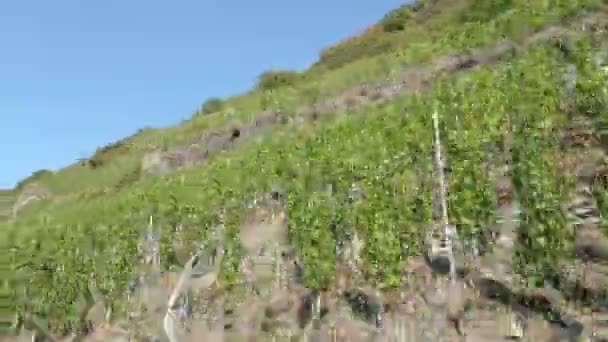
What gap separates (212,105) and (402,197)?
26.6 metres

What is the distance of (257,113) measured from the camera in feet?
79.0

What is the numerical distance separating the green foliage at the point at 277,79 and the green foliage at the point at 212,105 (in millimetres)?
2303

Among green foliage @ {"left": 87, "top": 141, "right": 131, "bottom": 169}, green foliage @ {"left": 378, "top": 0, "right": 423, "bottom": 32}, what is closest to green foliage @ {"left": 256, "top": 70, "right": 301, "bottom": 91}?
green foliage @ {"left": 378, "top": 0, "right": 423, "bottom": 32}

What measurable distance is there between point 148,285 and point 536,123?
7.49 metres

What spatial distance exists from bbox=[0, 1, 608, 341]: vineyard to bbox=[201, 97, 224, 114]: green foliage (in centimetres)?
1885

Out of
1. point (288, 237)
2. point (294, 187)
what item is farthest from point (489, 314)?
point (294, 187)

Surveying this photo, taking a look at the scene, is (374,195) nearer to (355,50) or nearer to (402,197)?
(402,197)

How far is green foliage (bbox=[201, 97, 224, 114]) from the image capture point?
33.7 m

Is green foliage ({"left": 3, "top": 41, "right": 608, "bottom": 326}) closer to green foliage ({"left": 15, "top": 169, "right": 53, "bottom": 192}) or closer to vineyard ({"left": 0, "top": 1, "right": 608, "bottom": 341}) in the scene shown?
vineyard ({"left": 0, "top": 1, "right": 608, "bottom": 341})

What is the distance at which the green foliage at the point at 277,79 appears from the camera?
3347 cm

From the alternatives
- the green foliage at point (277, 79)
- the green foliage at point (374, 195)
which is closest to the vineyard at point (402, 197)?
the green foliage at point (374, 195)

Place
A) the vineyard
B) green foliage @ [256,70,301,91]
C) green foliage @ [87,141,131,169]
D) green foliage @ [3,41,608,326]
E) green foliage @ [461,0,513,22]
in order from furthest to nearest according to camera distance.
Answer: green foliage @ [87,141,131,169]
green foliage @ [256,70,301,91]
green foliage @ [461,0,513,22]
green foliage @ [3,41,608,326]
the vineyard

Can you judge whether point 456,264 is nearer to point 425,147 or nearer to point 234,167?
point 425,147

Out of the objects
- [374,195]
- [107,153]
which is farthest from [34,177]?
[374,195]
